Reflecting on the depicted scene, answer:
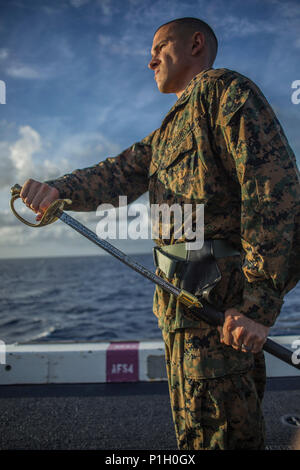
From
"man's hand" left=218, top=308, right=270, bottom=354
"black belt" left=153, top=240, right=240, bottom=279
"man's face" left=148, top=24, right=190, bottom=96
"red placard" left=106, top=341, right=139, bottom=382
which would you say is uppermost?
"man's face" left=148, top=24, right=190, bottom=96

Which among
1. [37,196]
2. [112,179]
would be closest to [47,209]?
[37,196]

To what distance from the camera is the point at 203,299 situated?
1.57 meters

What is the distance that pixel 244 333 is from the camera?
1.33 m

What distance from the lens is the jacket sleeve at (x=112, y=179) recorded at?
2.03 meters

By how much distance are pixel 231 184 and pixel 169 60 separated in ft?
3.06

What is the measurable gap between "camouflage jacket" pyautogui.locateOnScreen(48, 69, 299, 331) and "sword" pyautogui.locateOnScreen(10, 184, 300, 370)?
0.29ft

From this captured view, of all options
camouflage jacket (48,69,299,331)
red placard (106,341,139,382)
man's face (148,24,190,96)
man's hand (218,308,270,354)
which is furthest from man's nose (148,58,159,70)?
red placard (106,341,139,382)

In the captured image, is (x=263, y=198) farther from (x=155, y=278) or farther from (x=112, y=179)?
(x=112, y=179)

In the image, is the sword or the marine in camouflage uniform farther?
the sword

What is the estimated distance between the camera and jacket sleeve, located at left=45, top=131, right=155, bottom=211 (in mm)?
2033

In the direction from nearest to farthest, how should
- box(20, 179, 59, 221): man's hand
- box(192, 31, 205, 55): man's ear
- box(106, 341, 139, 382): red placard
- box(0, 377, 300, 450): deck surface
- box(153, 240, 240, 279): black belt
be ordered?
box(153, 240, 240, 279): black belt → box(20, 179, 59, 221): man's hand → box(192, 31, 205, 55): man's ear → box(0, 377, 300, 450): deck surface → box(106, 341, 139, 382): red placard

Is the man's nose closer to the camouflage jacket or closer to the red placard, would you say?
the camouflage jacket

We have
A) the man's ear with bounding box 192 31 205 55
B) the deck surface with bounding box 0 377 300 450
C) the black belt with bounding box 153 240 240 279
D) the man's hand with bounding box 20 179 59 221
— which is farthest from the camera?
the deck surface with bounding box 0 377 300 450
